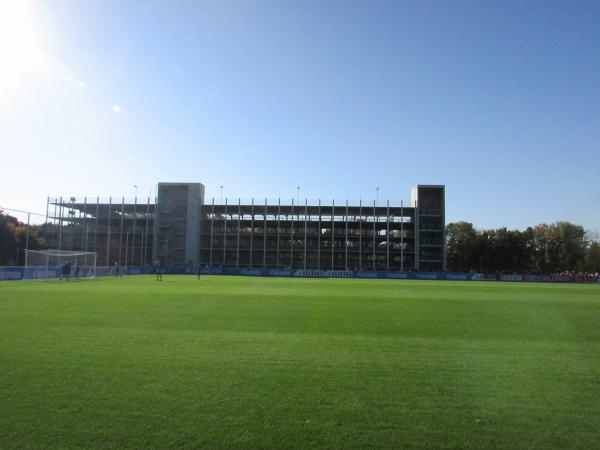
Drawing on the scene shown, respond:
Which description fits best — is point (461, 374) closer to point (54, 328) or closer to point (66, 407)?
point (66, 407)

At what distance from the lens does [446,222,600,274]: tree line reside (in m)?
93.6

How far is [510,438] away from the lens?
4.82 m

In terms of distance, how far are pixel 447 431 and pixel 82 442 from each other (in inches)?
143

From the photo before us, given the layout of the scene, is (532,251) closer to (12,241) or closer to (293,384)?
(12,241)

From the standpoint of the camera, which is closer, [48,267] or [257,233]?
[48,267]

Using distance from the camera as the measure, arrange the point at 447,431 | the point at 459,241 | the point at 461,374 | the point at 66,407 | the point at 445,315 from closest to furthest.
Result: the point at 447,431 < the point at 66,407 < the point at 461,374 < the point at 445,315 < the point at 459,241

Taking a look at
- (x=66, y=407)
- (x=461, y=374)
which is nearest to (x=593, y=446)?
(x=461, y=374)

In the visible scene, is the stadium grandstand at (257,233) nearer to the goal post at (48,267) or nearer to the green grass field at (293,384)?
the goal post at (48,267)

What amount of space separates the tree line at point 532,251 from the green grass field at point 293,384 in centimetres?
8716

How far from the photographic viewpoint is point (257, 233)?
289ft

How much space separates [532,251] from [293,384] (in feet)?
331

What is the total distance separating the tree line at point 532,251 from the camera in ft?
307

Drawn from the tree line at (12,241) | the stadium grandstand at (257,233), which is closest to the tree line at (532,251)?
the stadium grandstand at (257,233)

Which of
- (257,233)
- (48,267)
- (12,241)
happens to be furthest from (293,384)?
(257,233)
